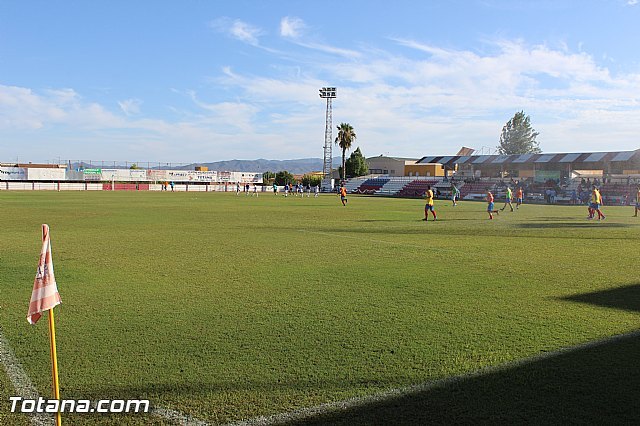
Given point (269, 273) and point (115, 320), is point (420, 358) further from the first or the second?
point (269, 273)

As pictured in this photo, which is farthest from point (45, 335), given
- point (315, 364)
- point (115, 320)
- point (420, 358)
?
point (420, 358)

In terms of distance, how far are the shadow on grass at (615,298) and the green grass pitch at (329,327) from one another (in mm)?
33

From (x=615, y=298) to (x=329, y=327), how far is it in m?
5.19

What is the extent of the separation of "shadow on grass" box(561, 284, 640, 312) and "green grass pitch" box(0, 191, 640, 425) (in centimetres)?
3

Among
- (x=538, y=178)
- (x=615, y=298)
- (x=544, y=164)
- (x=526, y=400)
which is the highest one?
(x=544, y=164)

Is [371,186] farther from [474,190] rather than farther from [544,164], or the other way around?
[544,164]

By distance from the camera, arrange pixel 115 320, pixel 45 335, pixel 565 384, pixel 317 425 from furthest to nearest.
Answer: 1. pixel 115 320
2. pixel 45 335
3. pixel 565 384
4. pixel 317 425

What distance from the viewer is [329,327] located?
752cm

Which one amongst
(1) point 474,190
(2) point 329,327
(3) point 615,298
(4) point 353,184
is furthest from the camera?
(4) point 353,184

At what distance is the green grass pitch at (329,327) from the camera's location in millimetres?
5242

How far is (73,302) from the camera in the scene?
29.1 ft

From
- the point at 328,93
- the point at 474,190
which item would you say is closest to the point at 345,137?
the point at 328,93

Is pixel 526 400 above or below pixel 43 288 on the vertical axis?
below

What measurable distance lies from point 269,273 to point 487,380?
21.9 ft
